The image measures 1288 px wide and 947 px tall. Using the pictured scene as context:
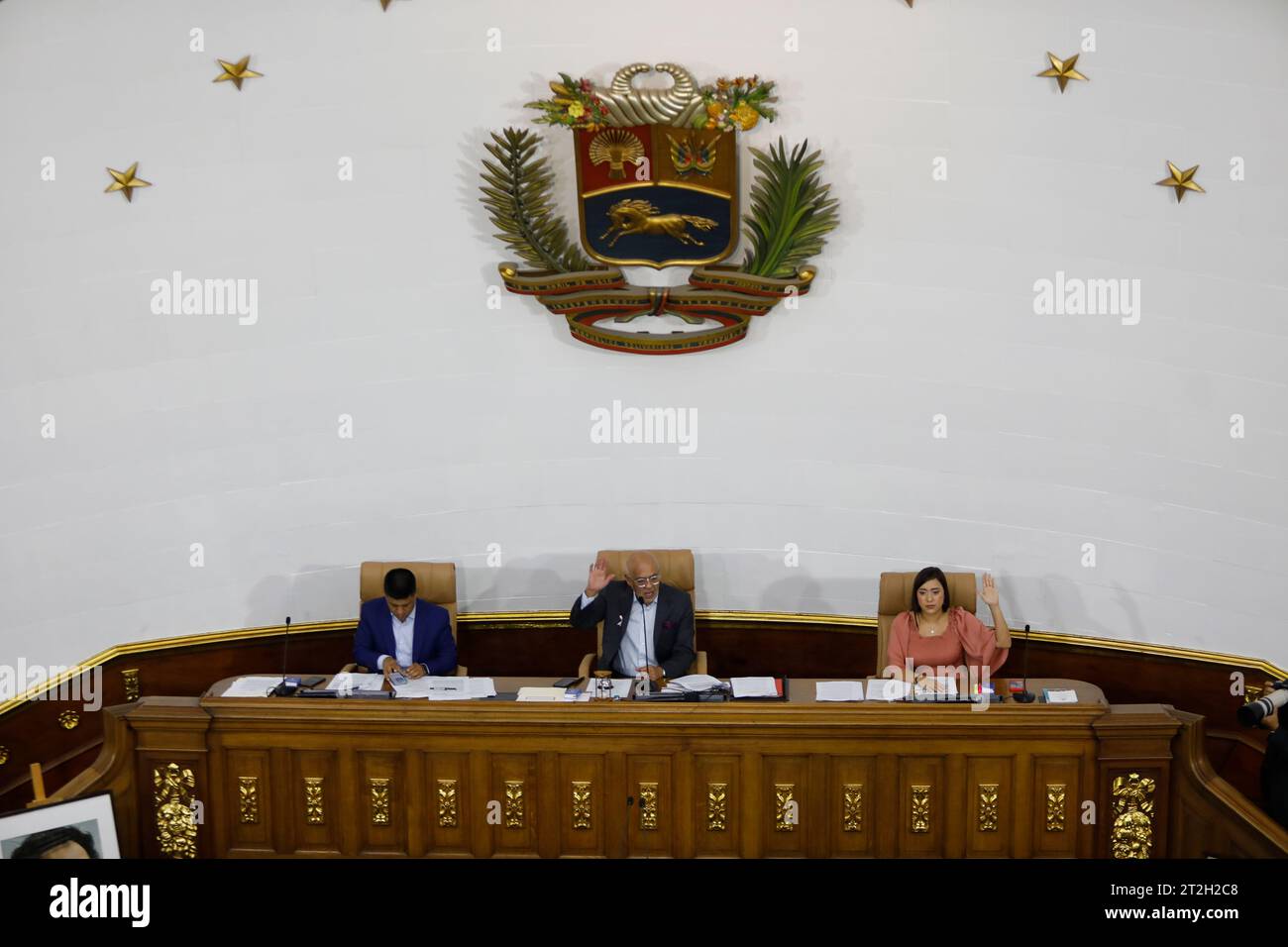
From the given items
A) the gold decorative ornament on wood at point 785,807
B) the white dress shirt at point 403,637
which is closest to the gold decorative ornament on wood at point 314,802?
the white dress shirt at point 403,637

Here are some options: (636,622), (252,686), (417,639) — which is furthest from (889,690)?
(252,686)

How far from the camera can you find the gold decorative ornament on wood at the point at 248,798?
462cm

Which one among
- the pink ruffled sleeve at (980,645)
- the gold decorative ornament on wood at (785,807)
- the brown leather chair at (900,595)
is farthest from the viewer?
the brown leather chair at (900,595)

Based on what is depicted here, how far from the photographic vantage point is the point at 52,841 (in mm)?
3873

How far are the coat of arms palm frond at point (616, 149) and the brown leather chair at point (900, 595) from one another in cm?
217

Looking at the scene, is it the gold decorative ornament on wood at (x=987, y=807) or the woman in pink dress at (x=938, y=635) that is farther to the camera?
the woman in pink dress at (x=938, y=635)

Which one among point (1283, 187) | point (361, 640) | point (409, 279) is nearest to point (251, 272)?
point (409, 279)

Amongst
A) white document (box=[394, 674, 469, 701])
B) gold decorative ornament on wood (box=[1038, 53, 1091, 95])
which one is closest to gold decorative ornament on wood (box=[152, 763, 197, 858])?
white document (box=[394, 674, 469, 701])

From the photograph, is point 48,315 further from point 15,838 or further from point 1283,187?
point 1283,187

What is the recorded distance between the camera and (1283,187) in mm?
5500

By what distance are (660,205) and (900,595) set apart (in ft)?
6.72

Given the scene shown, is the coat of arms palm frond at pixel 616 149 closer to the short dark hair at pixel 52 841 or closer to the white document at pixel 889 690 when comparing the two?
the white document at pixel 889 690

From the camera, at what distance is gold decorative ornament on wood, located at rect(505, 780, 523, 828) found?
458cm

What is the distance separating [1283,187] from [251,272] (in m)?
4.66
